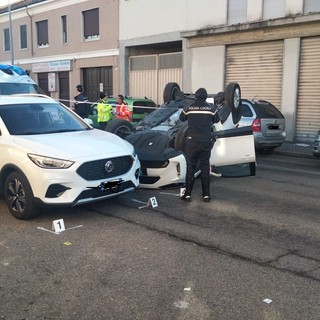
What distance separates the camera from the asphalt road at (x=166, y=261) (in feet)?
12.0

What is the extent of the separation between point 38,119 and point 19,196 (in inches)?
53.8

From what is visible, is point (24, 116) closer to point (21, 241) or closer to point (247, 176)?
point (21, 241)

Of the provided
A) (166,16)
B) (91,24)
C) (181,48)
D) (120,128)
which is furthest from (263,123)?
(91,24)

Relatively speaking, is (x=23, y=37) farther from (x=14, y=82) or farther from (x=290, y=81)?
(x=14, y=82)

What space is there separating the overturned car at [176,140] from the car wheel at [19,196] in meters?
2.21

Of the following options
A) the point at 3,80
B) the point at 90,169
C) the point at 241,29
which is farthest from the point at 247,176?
the point at 241,29

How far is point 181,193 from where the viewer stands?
720 centimetres

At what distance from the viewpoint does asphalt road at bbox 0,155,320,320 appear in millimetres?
3648

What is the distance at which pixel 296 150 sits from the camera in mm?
13727

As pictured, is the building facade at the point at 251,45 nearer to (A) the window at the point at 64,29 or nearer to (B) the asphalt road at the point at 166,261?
(A) the window at the point at 64,29

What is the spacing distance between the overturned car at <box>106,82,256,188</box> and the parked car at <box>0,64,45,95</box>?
10.3 feet

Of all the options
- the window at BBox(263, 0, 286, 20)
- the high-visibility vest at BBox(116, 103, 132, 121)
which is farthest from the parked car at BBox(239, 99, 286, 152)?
the window at BBox(263, 0, 286, 20)

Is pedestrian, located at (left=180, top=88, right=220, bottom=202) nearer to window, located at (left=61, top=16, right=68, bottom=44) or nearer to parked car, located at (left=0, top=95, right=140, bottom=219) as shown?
parked car, located at (left=0, top=95, right=140, bottom=219)

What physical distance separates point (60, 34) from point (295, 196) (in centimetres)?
2217
